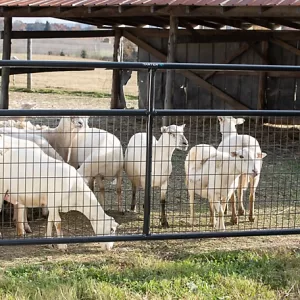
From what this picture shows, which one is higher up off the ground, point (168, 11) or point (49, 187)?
point (168, 11)

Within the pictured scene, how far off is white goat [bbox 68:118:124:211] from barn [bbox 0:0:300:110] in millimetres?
4871

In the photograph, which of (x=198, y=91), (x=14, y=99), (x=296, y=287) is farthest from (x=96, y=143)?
(x=14, y=99)

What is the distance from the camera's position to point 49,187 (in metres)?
6.53

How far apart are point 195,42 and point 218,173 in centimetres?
940

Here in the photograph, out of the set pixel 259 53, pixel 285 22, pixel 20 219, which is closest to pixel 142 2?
pixel 285 22

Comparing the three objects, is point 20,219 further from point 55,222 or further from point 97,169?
point 97,169

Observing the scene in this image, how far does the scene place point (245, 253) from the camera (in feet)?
20.7

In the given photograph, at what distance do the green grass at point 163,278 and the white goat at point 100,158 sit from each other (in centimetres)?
171

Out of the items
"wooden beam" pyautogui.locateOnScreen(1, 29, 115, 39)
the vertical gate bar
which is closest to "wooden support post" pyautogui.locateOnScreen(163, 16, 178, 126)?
"wooden beam" pyautogui.locateOnScreen(1, 29, 115, 39)

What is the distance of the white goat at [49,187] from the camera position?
6523 millimetres

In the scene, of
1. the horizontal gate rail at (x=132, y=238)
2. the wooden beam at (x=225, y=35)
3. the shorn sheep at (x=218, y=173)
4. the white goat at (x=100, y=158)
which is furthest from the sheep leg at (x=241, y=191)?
the wooden beam at (x=225, y=35)

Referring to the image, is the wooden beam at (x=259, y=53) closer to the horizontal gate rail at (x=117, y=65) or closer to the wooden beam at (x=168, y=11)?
the wooden beam at (x=168, y=11)

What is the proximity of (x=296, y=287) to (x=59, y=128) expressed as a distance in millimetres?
3845

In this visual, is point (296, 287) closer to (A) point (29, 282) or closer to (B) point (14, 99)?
(A) point (29, 282)
